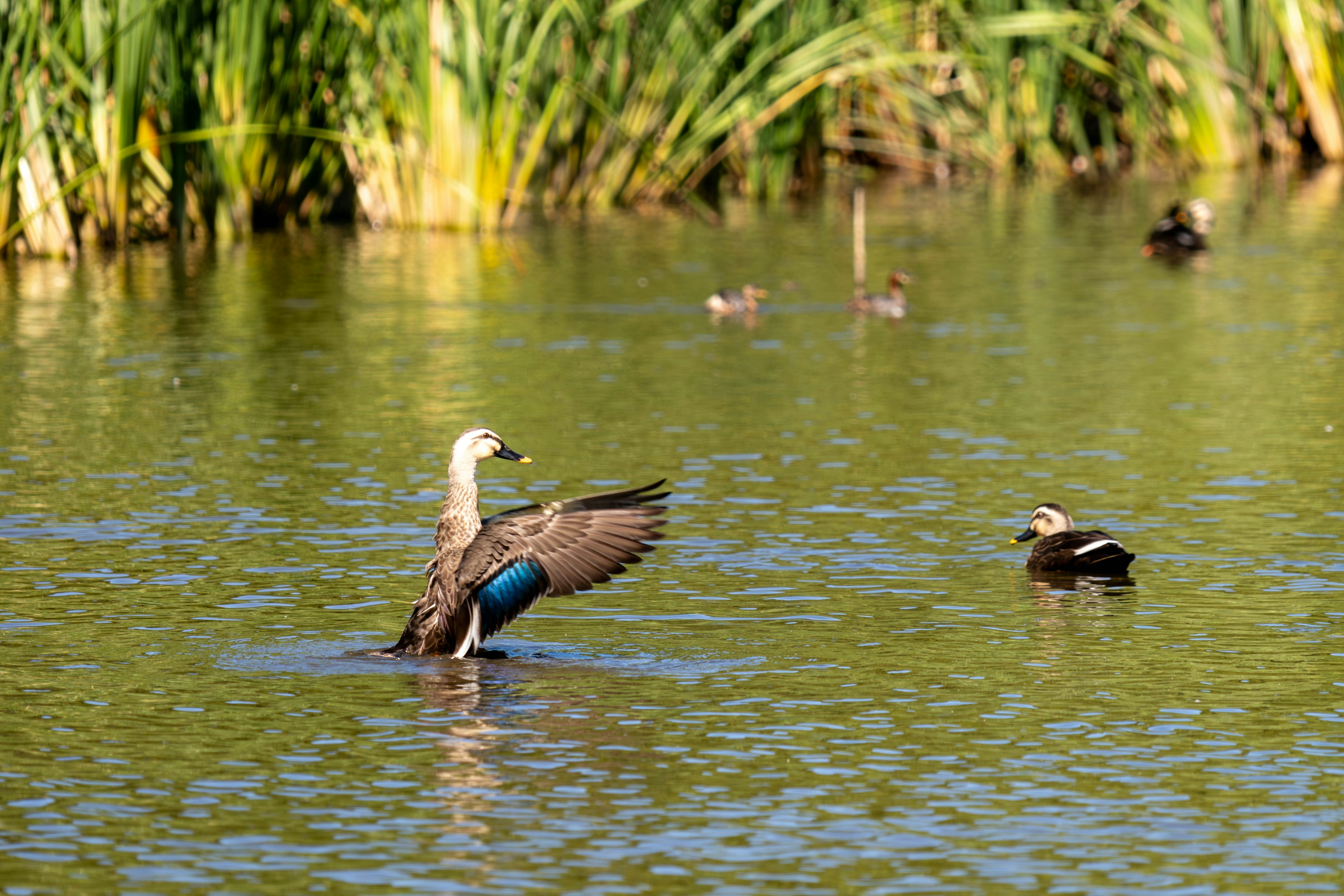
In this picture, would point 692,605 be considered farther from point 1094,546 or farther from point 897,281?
point 897,281

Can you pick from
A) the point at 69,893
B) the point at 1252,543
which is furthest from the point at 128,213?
the point at 69,893

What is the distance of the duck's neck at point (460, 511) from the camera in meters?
9.90

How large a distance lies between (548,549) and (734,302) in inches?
549

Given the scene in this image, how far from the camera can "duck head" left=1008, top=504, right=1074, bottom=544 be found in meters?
12.6

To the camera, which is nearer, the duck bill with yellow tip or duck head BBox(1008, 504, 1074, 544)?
the duck bill with yellow tip

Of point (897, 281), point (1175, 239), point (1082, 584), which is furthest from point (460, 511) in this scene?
point (1175, 239)

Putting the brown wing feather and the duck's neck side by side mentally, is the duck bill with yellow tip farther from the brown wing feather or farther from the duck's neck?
the brown wing feather

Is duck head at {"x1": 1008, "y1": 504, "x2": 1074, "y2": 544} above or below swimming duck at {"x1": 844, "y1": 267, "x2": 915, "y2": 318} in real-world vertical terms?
below

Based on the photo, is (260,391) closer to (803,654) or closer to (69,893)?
(803,654)

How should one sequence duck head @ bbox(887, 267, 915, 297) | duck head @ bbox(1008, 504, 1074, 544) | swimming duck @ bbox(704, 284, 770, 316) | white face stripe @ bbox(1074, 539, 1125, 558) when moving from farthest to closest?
1. duck head @ bbox(887, 267, 915, 297)
2. swimming duck @ bbox(704, 284, 770, 316)
3. duck head @ bbox(1008, 504, 1074, 544)
4. white face stripe @ bbox(1074, 539, 1125, 558)

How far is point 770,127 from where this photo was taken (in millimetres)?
36250

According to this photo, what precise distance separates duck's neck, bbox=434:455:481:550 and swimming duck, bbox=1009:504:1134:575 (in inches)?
132

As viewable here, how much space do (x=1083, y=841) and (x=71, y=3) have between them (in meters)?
19.0

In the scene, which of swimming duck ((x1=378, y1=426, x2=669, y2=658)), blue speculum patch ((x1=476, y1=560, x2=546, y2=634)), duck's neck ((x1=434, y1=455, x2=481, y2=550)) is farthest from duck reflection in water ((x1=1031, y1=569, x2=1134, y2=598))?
duck's neck ((x1=434, y1=455, x2=481, y2=550))
